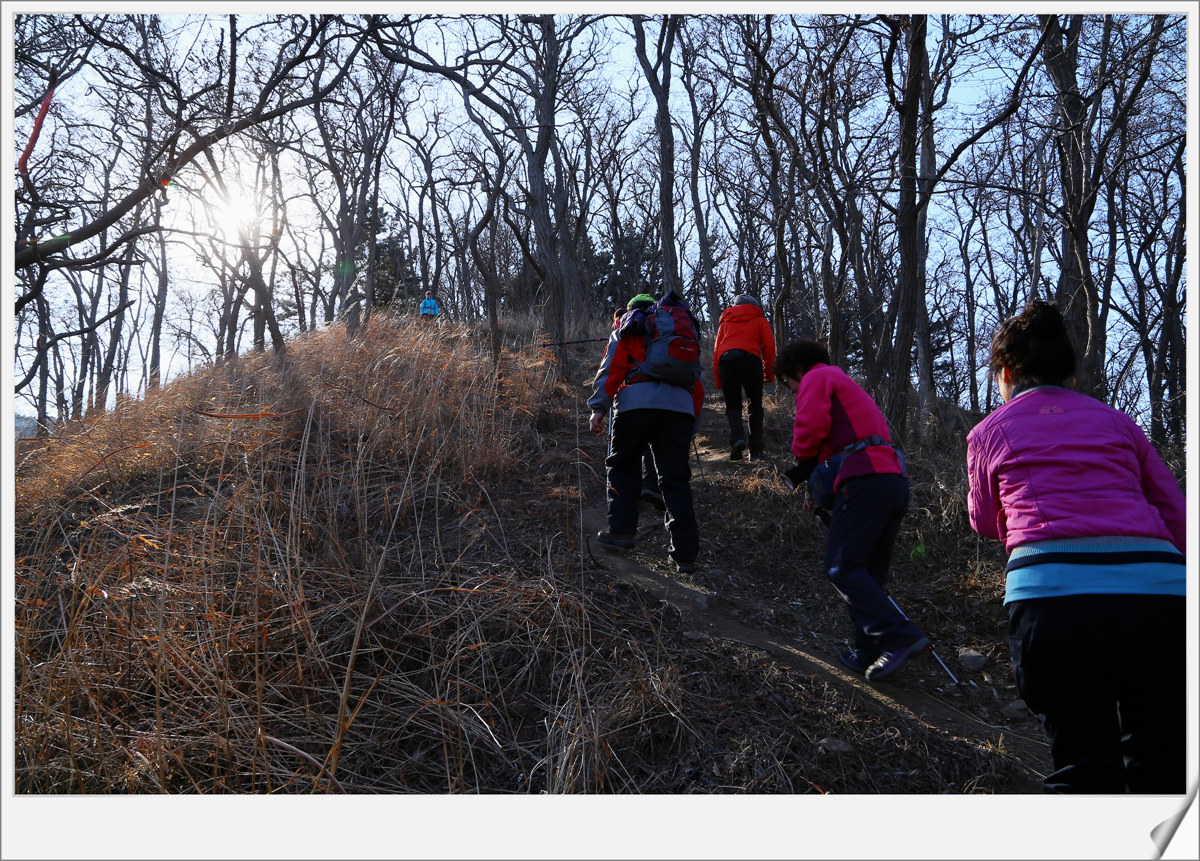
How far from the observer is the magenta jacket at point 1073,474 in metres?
1.81

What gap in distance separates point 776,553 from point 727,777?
8.35ft

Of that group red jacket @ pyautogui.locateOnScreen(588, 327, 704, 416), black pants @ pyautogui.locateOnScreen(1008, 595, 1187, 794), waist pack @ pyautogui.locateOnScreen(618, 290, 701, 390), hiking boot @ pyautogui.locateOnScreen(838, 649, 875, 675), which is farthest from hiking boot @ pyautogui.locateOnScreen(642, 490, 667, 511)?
black pants @ pyautogui.locateOnScreen(1008, 595, 1187, 794)

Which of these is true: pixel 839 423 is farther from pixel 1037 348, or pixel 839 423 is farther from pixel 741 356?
pixel 741 356

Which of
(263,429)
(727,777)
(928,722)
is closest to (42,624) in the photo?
(263,429)

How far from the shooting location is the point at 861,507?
126 inches

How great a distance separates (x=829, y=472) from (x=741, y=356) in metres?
3.02

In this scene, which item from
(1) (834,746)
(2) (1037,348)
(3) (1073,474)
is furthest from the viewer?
(1) (834,746)

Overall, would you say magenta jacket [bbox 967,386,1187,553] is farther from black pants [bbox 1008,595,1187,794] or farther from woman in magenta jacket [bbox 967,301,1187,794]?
black pants [bbox 1008,595,1187,794]

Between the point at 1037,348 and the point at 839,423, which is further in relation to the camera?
the point at 839,423

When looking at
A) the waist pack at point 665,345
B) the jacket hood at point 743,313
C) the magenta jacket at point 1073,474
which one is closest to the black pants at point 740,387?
the jacket hood at point 743,313

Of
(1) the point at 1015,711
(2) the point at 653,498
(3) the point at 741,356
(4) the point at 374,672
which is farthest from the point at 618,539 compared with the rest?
(3) the point at 741,356

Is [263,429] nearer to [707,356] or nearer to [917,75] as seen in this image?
[917,75]

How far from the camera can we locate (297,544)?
3.38 metres

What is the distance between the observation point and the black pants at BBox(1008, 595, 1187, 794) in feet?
5.60
